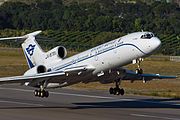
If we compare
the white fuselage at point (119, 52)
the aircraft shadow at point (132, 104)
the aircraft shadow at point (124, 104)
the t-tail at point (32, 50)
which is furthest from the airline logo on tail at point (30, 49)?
the aircraft shadow at point (132, 104)

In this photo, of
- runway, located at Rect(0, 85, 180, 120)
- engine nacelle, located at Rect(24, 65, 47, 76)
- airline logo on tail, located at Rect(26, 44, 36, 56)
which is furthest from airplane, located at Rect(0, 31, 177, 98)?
runway, located at Rect(0, 85, 180, 120)

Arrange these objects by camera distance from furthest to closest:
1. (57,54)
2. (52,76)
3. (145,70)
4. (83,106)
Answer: (145,70), (57,54), (83,106), (52,76)

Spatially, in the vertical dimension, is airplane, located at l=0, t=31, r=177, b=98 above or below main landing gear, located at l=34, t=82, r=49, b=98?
above

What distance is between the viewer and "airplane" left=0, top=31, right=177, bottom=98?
41562 mm

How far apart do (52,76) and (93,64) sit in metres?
2.72

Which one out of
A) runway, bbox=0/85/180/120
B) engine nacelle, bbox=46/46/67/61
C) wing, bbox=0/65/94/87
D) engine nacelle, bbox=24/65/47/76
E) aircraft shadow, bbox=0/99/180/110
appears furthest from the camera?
engine nacelle, bbox=46/46/67/61

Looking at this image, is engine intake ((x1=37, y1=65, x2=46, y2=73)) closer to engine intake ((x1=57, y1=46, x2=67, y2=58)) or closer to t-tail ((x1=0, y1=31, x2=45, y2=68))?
t-tail ((x1=0, y1=31, x2=45, y2=68))

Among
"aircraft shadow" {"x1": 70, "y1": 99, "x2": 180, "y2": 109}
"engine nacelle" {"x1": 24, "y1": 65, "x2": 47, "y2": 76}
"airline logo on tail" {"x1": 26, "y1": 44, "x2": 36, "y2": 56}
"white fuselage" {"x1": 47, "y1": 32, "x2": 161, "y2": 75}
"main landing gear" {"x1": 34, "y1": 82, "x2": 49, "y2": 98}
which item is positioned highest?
"airline logo on tail" {"x1": 26, "y1": 44, "x2": 36, "y2": 56}

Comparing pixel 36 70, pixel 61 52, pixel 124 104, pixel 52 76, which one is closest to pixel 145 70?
pixel 124 104

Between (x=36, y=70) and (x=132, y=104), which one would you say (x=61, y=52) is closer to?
(x=36, y=70)

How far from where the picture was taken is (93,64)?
43.2 metres

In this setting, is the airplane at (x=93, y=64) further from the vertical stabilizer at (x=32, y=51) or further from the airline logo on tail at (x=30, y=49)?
the airline logo on tail at (x=30, y=49)

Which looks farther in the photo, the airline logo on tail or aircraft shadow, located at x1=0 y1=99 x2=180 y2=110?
the airline logo on tail

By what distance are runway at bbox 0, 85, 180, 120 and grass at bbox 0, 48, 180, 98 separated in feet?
11.2
